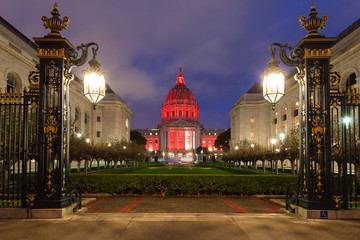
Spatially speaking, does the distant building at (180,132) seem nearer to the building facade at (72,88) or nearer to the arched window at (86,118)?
the building facade at (72,88)

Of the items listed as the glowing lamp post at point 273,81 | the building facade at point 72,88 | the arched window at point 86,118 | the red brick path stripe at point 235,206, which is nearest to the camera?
the glowing lamp post at point 273,81

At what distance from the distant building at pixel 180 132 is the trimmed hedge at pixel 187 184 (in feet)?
434

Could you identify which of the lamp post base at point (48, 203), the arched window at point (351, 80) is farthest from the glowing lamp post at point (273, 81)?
the arched window at point (351, 80)

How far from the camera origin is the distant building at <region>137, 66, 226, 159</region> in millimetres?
158875

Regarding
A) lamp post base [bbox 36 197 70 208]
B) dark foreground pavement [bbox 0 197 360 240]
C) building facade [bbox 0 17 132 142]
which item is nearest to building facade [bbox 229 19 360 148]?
dark foreground pavement [bbox 0 197 360 240]

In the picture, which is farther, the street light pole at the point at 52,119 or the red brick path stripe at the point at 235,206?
the red brick path stripe at the point at 235,206

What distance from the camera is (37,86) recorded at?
9.63m

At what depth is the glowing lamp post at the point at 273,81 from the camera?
1004 cm

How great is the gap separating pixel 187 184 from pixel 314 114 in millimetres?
7871

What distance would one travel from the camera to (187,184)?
1509cm

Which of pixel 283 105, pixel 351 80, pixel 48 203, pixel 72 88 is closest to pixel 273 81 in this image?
pixel 48 203

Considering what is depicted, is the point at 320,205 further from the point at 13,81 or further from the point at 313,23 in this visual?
the point at 13,81

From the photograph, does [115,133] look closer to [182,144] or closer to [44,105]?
[44,105]

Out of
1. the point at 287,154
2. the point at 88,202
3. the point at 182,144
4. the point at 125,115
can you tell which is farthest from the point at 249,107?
the point at 182,144
